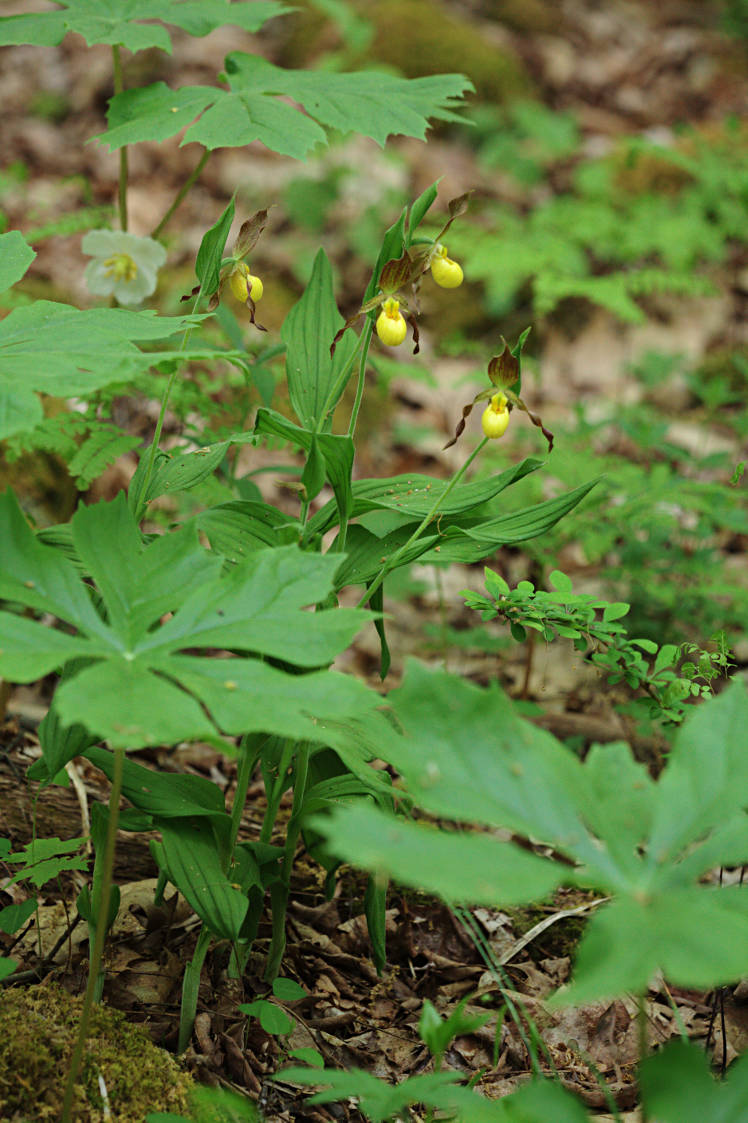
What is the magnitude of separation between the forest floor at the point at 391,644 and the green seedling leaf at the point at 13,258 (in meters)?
0.85

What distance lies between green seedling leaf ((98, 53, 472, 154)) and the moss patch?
1.38 meters

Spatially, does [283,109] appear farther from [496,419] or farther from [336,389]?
[496,419]

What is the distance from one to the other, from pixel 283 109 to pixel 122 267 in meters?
0.49

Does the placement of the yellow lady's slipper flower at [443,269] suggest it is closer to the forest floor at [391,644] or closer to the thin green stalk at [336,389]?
the thin green stalk at [336,389]

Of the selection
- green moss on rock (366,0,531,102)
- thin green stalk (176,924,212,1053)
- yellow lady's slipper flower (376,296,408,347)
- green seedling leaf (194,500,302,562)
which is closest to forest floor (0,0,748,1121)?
thin green stalk (176,924,212,1053)

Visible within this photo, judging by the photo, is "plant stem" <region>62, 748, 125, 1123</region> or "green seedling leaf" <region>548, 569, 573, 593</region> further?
"green seedling leaf" <region>548, 569, 573, 593</region>

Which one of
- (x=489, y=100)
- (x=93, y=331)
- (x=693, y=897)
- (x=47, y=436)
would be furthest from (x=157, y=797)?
(x=489, y=100)

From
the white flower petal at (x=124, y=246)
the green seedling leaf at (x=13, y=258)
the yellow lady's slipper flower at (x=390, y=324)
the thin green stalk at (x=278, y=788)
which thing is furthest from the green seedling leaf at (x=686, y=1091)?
the white flower petal at (x=124, y=246)

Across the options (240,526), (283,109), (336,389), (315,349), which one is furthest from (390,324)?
(283,109)

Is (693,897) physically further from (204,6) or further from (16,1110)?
(204,6)

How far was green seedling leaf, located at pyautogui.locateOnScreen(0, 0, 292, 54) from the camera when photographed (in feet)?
5.69

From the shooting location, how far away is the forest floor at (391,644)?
4.65ft

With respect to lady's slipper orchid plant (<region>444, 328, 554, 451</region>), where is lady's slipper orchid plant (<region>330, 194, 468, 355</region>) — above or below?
above

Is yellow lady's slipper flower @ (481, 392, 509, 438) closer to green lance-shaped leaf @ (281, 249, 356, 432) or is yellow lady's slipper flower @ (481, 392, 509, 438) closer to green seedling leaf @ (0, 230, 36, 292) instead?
green lance-shaped leaf @ (281, 249, 356, 432)
